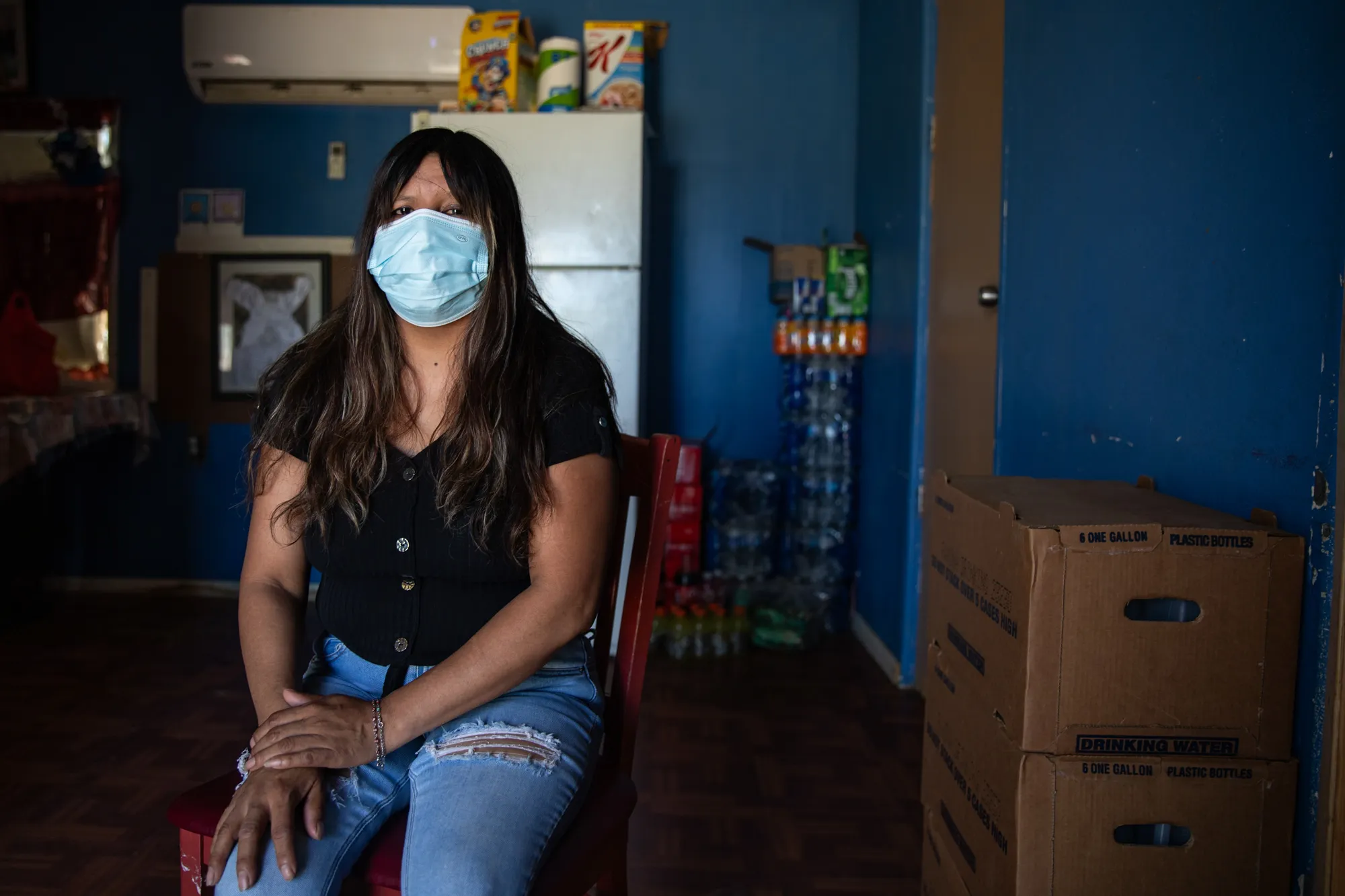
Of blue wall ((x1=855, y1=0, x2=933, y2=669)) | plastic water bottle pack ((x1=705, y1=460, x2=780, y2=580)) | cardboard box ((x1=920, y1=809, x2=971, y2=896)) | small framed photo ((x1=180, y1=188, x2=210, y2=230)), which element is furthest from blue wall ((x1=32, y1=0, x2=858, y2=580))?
cardboard box ((x1=920, y1=809, x2=971, y2=896))

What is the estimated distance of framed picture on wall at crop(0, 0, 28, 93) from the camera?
4375 mm

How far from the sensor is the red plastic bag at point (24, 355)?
145 inches

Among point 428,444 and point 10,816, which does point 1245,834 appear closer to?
point 428,444

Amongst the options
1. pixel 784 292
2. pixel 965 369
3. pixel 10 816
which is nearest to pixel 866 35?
pixel 784 292

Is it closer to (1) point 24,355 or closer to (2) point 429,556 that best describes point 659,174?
(1) point 24,355

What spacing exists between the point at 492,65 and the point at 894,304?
173cm

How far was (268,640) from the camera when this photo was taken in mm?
1268

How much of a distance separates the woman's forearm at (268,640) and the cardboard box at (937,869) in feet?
3.15

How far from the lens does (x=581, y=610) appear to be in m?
1.24

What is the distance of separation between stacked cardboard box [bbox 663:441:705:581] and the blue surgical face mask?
2.51 metres

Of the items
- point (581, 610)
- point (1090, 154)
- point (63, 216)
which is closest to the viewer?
point (581, 610)

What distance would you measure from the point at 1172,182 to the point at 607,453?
958mm

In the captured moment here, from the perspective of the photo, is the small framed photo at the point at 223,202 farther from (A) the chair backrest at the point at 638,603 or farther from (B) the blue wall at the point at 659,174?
(A) the chair backrest at the point at 638,603

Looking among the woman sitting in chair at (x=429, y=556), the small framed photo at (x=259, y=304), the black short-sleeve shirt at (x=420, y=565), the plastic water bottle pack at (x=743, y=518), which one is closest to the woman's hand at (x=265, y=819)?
the woman sitting in chair at (x=429, y=556)
